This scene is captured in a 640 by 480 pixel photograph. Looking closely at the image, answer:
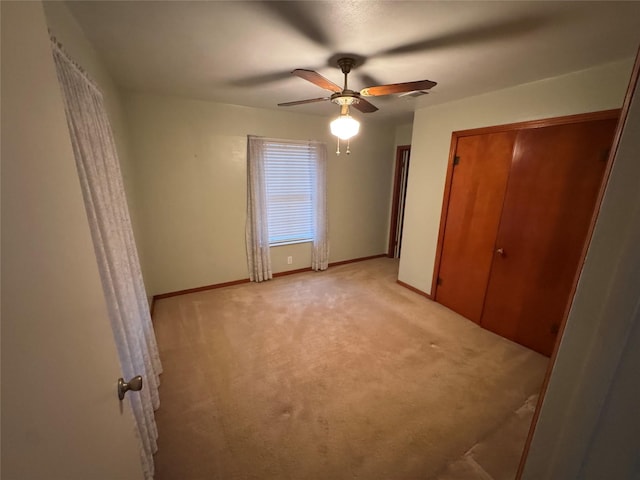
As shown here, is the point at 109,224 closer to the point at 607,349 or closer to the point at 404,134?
the point at 607,349

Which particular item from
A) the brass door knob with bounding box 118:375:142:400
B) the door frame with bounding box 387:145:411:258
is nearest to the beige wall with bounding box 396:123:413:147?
the door frame with bounding box 387:145:411:258

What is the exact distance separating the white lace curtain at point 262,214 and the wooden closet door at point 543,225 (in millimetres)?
2297

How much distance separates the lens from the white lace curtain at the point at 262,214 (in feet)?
11.0

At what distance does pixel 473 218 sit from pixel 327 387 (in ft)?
7.30

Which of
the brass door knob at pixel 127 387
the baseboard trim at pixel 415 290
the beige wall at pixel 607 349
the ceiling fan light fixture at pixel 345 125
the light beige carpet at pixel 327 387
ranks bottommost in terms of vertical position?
the light beige carpet at pixel 327 387

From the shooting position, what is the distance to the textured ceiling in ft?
4.29

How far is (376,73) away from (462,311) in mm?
2623

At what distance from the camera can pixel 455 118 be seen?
279cm

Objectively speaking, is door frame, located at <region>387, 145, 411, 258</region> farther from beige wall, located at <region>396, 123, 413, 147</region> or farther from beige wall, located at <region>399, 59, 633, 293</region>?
beige wall, located at <region>399, 59, 633, 293</region>

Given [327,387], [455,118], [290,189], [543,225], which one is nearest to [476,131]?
[455,118]

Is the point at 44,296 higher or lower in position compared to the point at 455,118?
lower

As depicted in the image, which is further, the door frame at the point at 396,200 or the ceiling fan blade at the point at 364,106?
the door frame at the point at 396,200

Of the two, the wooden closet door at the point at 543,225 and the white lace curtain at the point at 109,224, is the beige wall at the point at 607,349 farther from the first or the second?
the wooden closet door at the point at 543,225

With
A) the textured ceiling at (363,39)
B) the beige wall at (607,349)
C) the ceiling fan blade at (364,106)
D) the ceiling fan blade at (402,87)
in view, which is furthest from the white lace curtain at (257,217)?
the beige wall at (607,349)
